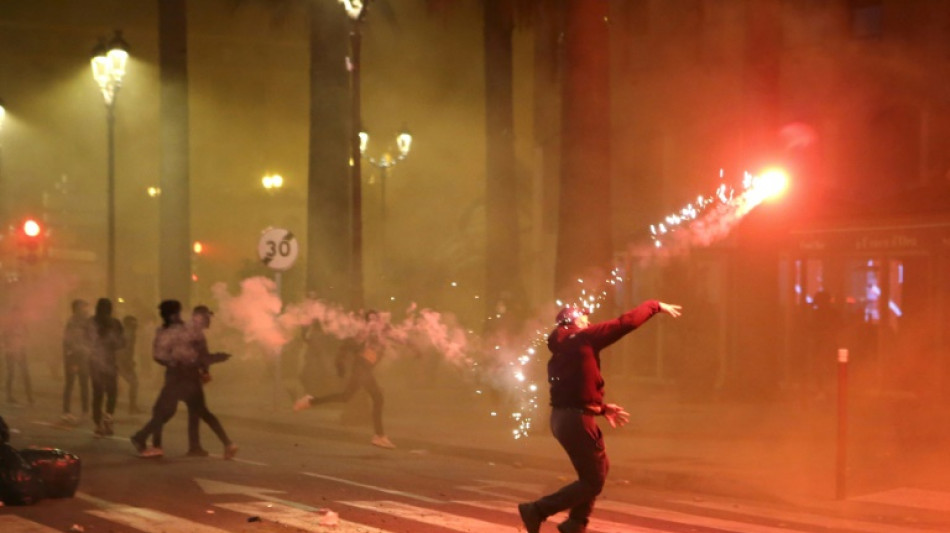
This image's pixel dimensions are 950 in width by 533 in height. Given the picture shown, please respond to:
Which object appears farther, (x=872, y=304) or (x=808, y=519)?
(x=872, y=304)

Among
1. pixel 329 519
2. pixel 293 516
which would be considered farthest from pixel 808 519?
pixel 293 516

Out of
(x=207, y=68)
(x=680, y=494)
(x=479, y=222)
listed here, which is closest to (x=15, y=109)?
(x=207, y=68)

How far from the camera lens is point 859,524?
399 inches

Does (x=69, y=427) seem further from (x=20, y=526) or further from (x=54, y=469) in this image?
(x=20, y=526)

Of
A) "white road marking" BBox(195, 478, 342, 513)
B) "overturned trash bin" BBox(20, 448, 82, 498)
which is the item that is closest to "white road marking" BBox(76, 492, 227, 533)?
"overturned trash bin" BBox(20, 448, 82, 498)

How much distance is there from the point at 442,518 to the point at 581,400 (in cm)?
211

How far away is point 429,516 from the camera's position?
9586 mm

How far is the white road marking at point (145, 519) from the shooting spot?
348 inches

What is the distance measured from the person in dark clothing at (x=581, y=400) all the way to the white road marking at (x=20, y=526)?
3355 mm

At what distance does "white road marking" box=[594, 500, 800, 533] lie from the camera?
9594mm

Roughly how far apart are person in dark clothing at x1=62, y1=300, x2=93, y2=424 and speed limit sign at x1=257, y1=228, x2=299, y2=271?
2.67 metres

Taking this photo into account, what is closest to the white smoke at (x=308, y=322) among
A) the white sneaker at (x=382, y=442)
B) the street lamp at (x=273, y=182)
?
the white sneaker at (x=382, y=442)

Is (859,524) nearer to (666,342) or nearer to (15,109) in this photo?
(666,342)

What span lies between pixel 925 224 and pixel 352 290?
8.91m
